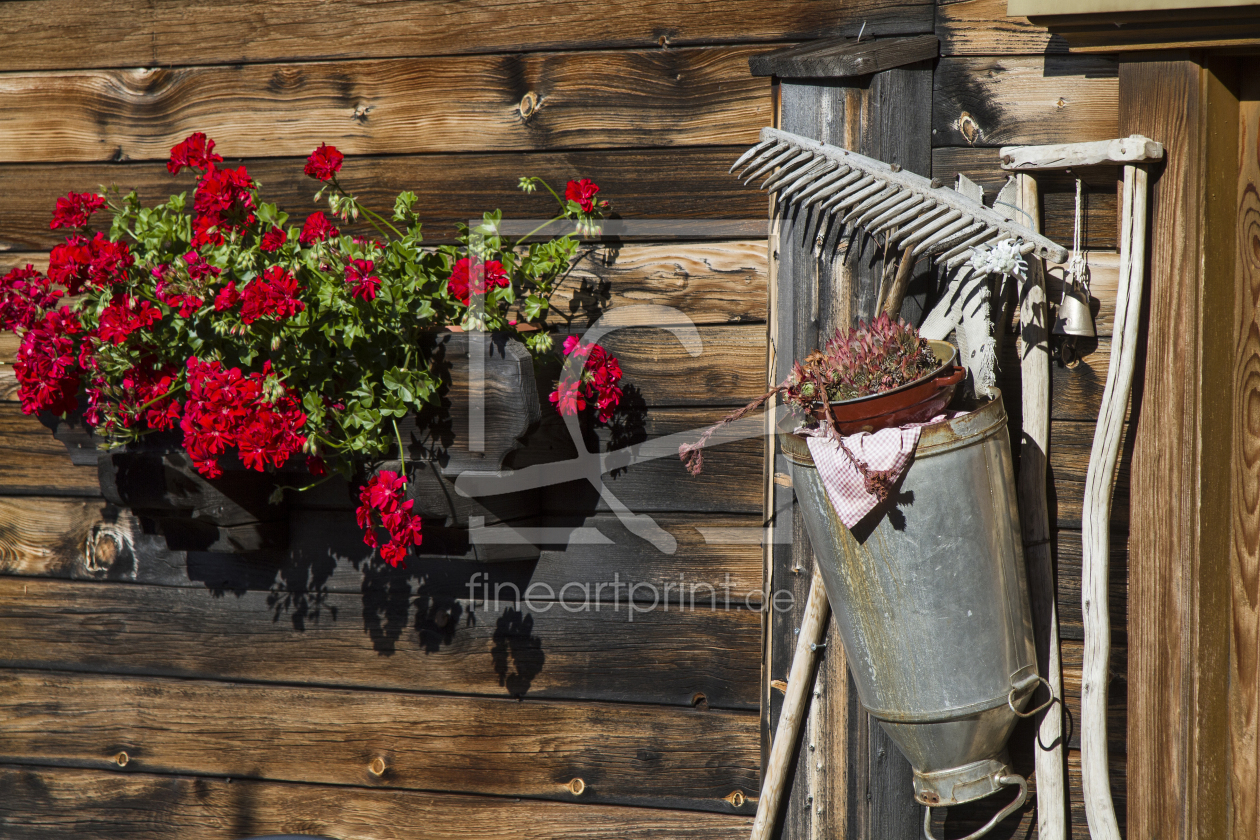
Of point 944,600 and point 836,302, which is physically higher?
point 836,302

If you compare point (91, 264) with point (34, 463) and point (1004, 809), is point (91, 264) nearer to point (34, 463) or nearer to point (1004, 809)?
point (34, 463)

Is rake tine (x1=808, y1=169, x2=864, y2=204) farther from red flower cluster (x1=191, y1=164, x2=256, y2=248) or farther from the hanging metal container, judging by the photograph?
red flower cluster (x1=191, y1=164, x2=256, y2=248)

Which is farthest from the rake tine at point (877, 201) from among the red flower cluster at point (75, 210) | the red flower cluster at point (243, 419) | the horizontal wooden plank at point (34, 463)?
the horizontal wooden plank at point (34, 463)

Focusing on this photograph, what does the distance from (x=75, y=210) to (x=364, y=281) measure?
0.68 meters

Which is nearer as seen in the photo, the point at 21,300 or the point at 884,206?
the point at 884,206

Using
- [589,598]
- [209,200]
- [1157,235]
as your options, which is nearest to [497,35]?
[209,200]

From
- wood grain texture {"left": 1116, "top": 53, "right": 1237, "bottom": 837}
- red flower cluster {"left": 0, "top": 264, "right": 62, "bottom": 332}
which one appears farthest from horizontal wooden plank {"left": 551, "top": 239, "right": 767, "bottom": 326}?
red flower cluster {"left": 0, "top": 264, "right": 62, "bottom": 332}

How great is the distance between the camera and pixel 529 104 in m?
1.84

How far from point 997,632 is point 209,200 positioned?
1.58 meters

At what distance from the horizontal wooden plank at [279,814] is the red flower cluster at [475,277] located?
41.8 inches

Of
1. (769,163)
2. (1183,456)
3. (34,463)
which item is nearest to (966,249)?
(769,163)

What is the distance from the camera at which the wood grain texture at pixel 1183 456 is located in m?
1.43

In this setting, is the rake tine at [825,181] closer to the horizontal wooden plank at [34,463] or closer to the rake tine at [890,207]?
the rake tine at [890,207]

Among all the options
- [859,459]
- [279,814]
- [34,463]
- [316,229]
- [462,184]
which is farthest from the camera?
[34,463]
